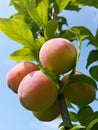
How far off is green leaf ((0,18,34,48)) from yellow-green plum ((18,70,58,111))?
8.3 inches

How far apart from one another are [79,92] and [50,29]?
0.34 meters

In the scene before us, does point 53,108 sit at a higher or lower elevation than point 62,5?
lower

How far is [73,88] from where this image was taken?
1.49m

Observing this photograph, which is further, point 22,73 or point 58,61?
point 22,73

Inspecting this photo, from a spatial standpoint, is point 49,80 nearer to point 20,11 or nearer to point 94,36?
point 94,36

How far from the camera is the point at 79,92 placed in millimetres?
1499

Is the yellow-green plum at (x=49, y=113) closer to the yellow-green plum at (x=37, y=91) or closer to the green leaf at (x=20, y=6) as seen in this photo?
the yellow-green plum at (x=37, y=91)

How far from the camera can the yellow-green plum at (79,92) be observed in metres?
1.48

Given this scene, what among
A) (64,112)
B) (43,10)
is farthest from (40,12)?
(64,112)

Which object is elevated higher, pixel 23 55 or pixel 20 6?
pixel 20 6

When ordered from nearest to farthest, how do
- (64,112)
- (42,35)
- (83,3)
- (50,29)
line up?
(64,112) < (50,29) < (42,35) < (83,3)

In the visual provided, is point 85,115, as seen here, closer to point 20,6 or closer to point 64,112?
point 64,112

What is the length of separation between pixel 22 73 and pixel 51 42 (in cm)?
22

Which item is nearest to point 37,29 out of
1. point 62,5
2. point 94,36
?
point 62,5
